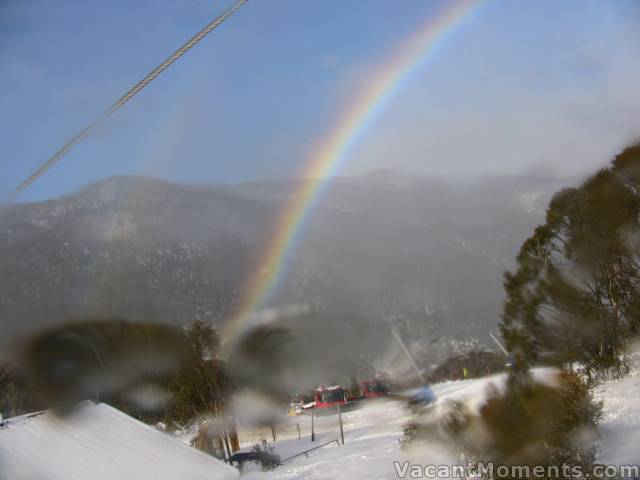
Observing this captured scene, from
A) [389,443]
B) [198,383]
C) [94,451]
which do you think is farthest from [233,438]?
[94,451]

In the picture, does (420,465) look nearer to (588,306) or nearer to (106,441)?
(106,441)

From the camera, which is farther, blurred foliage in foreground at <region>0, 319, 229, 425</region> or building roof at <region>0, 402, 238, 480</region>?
blurred foliage in foreground at <region>0, 319, 229, 425</region>

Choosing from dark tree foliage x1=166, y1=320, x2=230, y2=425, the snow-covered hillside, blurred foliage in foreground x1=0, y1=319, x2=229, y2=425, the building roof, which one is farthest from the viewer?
dark tree foliage x1=166, y1=320, x2=230, y2=425

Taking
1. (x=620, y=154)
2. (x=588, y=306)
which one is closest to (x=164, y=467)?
(x=588, y=306)

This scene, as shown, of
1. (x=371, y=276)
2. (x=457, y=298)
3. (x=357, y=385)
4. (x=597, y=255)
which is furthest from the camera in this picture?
(x=371, y=276)

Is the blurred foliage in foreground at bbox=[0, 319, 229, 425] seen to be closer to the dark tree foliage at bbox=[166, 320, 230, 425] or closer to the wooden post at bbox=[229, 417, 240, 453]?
the dark tree foliage at bbox=[166, 320, 230, 425]

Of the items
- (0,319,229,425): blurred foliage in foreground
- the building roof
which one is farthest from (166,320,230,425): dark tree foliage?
the building roof
